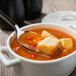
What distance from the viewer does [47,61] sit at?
0.71 meters

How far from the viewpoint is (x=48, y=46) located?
2.53 ft

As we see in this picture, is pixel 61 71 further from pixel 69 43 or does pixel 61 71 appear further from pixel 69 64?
pixel 69 43

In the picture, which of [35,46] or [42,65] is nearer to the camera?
[42,65]

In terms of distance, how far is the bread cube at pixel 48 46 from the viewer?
0.77 metres

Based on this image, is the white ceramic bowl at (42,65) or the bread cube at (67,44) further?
the bread cube at (67,44)

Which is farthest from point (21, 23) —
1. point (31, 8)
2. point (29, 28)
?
point (29, 28)

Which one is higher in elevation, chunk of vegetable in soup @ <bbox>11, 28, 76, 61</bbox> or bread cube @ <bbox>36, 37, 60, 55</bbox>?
bread cube @ <bbox>36, 37, 60, 55</bbox>

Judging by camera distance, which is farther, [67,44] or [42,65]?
[67,44]

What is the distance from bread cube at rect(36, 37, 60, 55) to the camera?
2.54ft

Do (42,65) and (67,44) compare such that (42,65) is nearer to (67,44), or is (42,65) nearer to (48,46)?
(48,46)

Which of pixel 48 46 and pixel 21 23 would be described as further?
pixel 21 23

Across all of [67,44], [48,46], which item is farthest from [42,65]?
[67,44]

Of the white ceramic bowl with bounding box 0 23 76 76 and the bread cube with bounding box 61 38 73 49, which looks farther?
the bread cube with bounding box 61 38 73 49

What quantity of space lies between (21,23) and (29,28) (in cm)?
31
